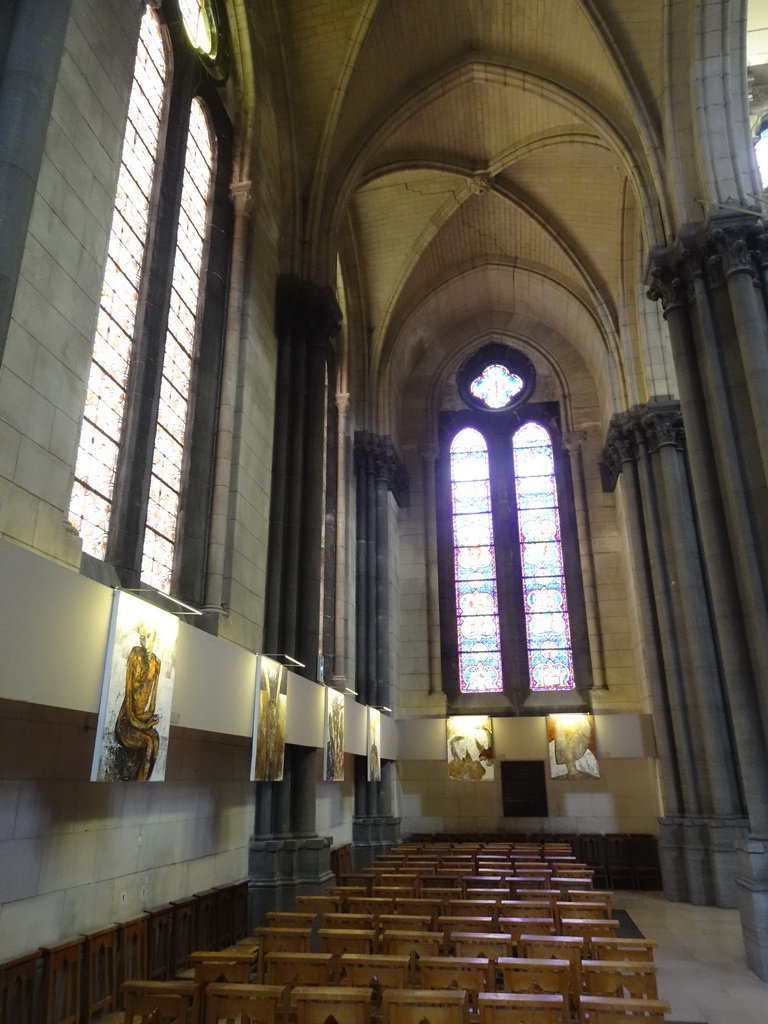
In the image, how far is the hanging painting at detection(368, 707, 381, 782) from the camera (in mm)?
15312

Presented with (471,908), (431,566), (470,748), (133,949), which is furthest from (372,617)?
(133,949)

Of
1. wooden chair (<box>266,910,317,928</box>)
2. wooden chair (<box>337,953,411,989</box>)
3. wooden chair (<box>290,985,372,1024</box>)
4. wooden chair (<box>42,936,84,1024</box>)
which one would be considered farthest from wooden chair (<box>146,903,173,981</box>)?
wooden chair (<box>290,985,372,1024</box>)

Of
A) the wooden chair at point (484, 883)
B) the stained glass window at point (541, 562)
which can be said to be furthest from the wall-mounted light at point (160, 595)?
the stained glass window at point (541, 562)

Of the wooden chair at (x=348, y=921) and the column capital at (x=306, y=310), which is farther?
the column capital at (x=306, y=310)

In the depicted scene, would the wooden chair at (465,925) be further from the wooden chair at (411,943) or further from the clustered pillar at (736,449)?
the clustered pillar at (736,449)

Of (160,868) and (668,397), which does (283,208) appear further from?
(160,868)

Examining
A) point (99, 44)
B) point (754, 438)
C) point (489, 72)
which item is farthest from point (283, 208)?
point (754, 438)

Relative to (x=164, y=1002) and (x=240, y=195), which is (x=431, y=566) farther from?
(x=164, y=1002)

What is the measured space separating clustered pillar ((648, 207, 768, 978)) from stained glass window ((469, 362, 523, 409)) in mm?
10939

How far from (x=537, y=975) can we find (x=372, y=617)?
12.5 metres

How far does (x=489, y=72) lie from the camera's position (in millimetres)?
14609

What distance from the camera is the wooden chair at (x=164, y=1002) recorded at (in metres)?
4.57

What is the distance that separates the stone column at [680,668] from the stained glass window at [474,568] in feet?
16.5

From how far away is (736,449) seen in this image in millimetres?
9102
